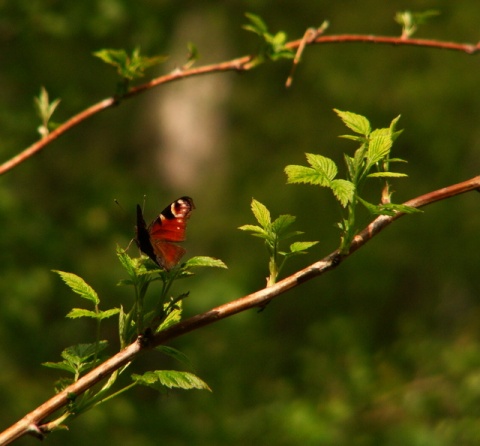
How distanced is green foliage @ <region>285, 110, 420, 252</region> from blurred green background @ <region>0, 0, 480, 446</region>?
273cm

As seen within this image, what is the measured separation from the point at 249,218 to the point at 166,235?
7318mm

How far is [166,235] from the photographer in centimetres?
157

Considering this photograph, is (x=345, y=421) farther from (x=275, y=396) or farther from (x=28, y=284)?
(x=28, y=284)

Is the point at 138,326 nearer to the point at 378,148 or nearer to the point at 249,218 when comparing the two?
the point at 378,148

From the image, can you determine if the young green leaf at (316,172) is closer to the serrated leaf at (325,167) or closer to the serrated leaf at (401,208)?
the serrated leaf at (325,167)

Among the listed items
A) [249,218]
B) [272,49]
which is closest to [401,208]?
[272,49]

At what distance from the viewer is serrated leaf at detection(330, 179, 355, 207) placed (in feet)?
4.14

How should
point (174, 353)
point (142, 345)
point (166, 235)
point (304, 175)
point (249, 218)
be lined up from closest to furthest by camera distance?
point (142, 345)
point (174, 353)
point (304, 175)
point (166, 235)
point (249, 218)

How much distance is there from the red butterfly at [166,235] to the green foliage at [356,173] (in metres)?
0.27

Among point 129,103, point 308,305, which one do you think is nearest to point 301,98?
point 129,103

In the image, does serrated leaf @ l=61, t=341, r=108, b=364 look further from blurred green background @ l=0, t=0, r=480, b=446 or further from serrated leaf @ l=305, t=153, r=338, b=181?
blurred green background @ l=0, t=0, r=480, b=446

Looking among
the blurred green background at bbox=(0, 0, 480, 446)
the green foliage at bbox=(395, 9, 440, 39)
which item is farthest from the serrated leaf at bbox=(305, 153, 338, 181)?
the blurred green background at bbox=(0, 0, 480, 446)

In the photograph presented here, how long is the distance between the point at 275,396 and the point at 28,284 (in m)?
1.82

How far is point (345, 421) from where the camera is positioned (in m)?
4.59
